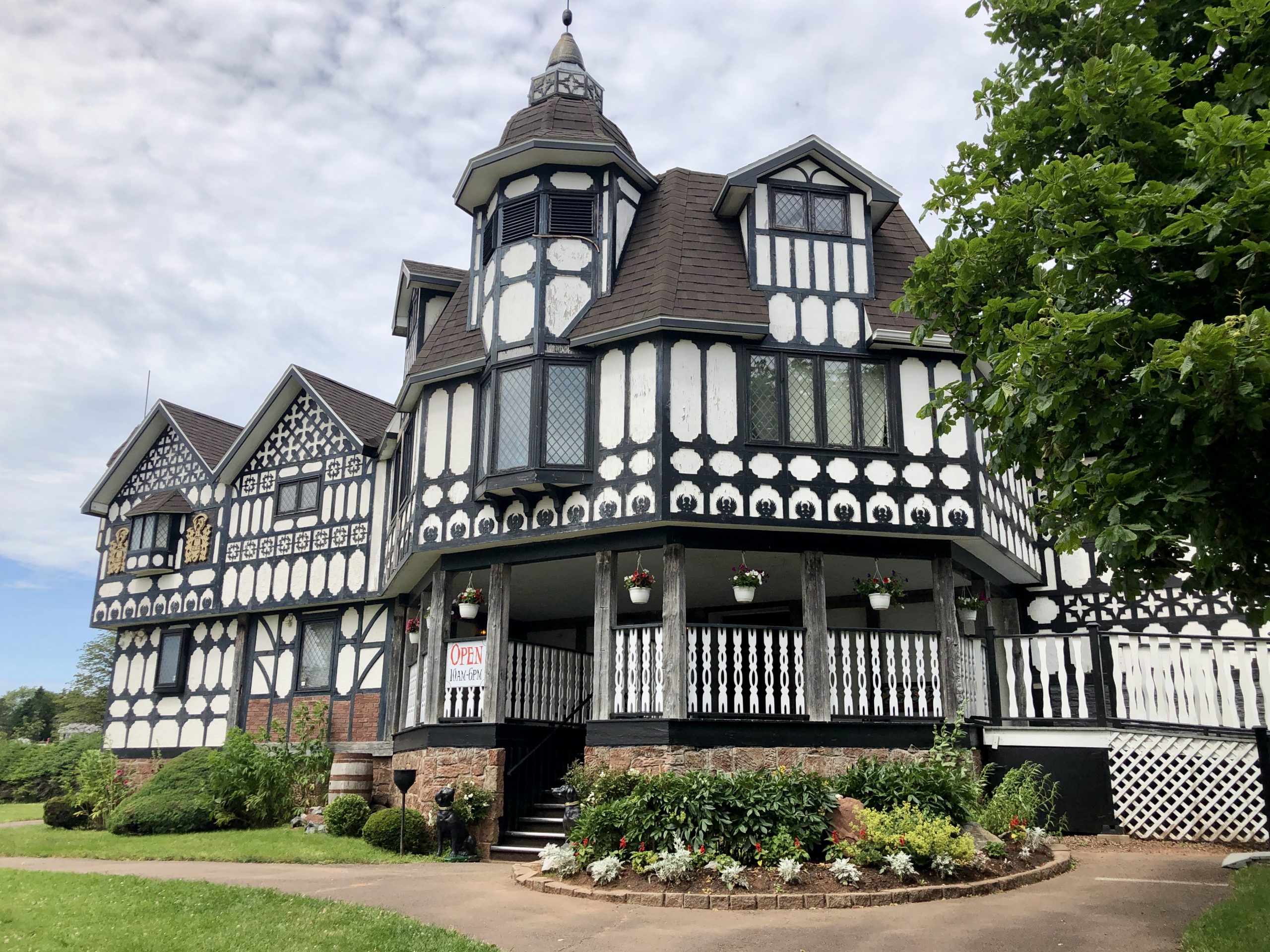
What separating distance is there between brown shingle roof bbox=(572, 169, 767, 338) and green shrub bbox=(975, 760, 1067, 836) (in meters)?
Result: 6.65

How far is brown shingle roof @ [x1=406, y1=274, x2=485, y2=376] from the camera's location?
1559cm

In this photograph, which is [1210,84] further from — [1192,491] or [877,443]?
[877,443]

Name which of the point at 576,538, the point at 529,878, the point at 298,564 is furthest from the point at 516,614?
the point at 529,878

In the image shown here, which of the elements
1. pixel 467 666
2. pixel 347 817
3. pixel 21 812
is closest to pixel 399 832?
pixel 347 817

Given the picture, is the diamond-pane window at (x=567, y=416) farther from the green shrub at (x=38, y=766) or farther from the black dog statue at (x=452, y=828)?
the green shrub at (x=38, y=766)

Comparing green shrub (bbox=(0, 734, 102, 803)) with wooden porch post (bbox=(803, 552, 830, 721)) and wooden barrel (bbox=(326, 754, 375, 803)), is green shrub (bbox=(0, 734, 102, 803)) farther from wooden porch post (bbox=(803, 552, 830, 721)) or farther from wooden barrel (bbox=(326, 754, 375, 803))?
wooden porch post (bbox=(803, 552, 830, 721))

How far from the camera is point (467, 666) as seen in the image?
1477 cm

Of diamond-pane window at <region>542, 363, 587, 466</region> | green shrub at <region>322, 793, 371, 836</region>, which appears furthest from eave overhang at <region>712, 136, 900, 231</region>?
green shrub at <region>322, 793, 371, 836</region>

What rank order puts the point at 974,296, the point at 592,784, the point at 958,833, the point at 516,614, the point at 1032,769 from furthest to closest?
1. the point at 516,614
2. the point at 1032,769
3. the point at 592,784
4. the point at 958,833
5. the point at 974,296

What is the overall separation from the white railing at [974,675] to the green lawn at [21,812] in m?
17.8

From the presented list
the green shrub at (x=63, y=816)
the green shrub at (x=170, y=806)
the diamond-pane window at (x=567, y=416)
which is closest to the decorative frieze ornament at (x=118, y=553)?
the green shrub at (x=63, y=816)

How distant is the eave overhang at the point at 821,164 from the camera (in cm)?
1505

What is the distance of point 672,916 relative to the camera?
29.5ft

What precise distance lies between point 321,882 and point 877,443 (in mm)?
8778
